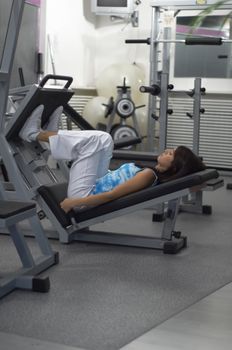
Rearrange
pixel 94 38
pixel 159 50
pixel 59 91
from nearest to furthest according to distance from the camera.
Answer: pixel 59 91 < pixel 159 50 < pixel 94 38

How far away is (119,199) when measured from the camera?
400 centimetres

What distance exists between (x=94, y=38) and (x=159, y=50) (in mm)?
1689

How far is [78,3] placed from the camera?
854cm

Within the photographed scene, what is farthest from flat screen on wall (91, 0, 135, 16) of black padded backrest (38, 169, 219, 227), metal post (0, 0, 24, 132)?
metal post (0, 0, 24, 132)

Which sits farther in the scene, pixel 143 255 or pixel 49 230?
pixel 49 230

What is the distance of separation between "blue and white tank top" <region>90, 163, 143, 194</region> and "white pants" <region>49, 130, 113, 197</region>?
0.15 feet

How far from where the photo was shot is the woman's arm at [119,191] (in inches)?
157

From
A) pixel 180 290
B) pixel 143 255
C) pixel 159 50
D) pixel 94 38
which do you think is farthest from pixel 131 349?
pixel 94 38

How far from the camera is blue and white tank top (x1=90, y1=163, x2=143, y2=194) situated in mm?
4188

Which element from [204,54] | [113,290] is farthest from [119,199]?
[204,54]

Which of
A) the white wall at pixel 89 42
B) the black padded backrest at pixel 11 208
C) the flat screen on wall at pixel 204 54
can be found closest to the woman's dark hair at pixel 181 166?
the black padded backrest at pixel 11 208

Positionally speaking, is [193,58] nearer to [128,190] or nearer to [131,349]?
[128,190]

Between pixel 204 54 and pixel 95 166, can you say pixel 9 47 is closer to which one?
pixel 95 166

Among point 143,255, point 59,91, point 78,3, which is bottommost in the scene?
point 143,255
